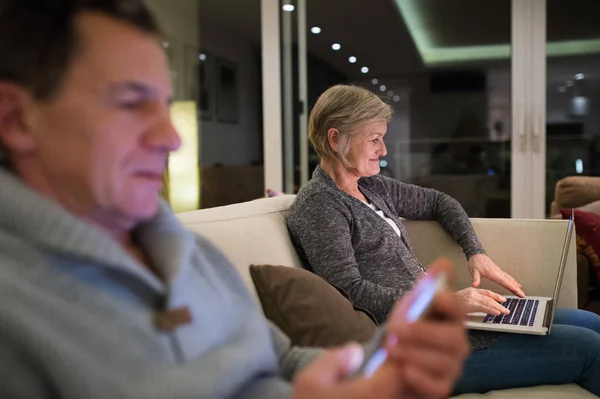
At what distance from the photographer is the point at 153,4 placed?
525 mm

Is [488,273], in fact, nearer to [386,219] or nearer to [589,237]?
[386,219]

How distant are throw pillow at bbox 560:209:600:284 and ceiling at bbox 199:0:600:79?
131 centimetres

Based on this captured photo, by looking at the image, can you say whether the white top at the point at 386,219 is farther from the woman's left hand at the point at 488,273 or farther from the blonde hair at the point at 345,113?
the woman's left hand at the point at 488,273

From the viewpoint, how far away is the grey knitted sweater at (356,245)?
1225 mm

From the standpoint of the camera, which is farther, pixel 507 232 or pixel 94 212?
pixel 507 232

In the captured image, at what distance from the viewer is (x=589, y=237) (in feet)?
7.05

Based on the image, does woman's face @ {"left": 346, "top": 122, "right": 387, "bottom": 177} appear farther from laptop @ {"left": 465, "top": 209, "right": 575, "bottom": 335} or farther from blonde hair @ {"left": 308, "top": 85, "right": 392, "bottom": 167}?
laptop @ {"left": 465, "top": 209, "right": 575, "bottom": 335}

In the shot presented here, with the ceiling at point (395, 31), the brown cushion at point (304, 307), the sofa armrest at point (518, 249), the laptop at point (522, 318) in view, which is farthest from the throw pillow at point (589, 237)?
the brown cushion at point (304, 307)

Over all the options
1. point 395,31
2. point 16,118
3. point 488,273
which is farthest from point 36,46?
point 395,31

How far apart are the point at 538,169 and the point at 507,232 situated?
61.8 inches

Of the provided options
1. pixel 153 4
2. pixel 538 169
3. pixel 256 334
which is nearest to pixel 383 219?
pixel 256 334

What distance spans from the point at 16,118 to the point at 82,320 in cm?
16

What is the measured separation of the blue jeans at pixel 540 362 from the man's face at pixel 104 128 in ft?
2.97

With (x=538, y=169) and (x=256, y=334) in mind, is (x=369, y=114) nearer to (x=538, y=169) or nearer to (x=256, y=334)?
(x=256, y=334)
